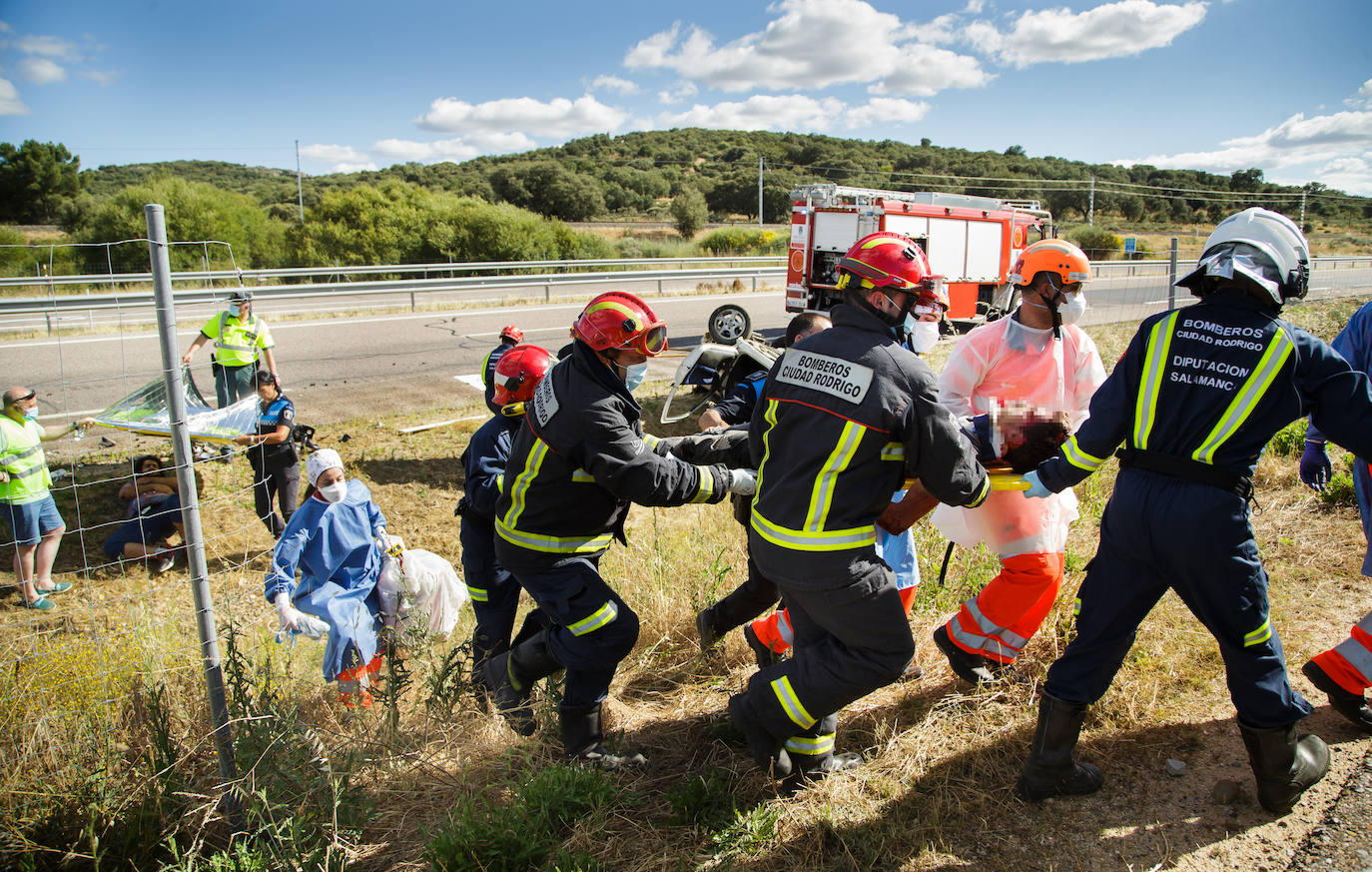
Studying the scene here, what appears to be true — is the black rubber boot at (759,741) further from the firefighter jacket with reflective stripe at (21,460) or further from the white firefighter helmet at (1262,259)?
the firefighter jacket with reflective stripe at (21,460)

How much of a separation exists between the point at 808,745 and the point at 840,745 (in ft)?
1.49

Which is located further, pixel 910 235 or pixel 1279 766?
pixel 910 235

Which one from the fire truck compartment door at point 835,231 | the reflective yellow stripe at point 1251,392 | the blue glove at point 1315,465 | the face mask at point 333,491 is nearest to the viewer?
the reflective yellow stripe at point 1251,392

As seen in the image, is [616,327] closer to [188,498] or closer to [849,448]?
[849,448]

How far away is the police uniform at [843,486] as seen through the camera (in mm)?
2588

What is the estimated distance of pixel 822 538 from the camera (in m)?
2.62

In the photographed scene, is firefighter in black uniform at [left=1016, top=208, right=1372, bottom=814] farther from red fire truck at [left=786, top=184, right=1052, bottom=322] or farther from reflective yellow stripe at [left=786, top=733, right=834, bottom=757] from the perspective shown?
red fire truck at [left=786, top=184, right=1052, bottom=322]

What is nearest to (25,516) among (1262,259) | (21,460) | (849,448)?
(21,460)

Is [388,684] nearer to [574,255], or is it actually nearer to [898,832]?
[898,832]

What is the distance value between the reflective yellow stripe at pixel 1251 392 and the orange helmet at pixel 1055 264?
2.93 feet

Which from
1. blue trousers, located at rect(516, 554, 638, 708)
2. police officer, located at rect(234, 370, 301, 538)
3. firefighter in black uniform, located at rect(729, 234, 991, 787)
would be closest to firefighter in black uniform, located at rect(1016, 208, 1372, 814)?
firefighter in black uniform, located at rect(729, 234, 991, 787)

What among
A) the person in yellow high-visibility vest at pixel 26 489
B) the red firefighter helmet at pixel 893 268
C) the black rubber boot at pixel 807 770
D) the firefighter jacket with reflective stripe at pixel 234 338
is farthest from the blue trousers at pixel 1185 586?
the firefighter jacket with reflective stripe at pixel 234 338

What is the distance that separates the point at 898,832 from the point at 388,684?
1947 mm

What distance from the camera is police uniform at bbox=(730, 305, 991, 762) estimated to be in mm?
2588
